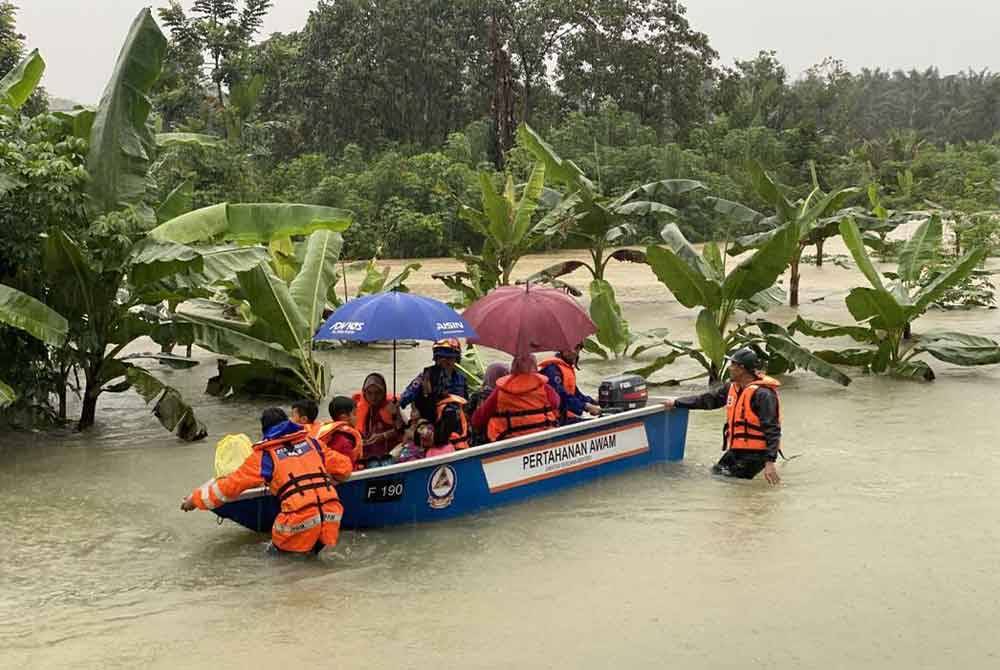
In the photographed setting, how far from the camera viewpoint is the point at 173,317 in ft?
38.6

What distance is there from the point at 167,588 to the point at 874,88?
103m

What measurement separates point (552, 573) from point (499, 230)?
9.75 meters

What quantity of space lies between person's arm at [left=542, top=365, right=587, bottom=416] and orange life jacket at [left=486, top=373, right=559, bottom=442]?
48 centimetres

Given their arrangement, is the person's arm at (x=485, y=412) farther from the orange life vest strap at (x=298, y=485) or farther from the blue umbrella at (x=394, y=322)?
the orange life vest strap at (x=298, y=485)

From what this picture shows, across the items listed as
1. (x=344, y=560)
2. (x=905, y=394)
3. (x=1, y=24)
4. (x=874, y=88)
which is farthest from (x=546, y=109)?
(x=874, y=88)

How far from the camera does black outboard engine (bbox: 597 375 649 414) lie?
9914mm

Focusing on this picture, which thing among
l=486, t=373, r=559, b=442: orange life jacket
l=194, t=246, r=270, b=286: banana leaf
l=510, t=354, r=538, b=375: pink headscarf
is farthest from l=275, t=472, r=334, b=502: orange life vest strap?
l=194, t=246, r=270, b=286: banana leaf

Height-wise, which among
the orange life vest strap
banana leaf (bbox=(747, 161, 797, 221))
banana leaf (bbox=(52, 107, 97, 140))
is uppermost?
banana leaf (bbox=(52, 107, 97, 140))

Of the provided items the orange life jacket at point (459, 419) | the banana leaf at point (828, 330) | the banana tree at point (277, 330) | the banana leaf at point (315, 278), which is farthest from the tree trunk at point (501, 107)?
the orange life jacket at point (459, 419)

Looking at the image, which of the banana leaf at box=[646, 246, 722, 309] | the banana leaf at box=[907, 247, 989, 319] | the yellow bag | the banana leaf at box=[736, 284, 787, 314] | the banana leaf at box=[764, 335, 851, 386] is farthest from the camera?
the banana leaf at box=[736, 284, 787, 314]

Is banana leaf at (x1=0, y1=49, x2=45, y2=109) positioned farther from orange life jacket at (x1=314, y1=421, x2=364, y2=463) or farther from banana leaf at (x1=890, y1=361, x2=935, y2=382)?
banana leaf at (x1=890, y1=361, x2=935, y2=382)

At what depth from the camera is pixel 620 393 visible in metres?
9.92

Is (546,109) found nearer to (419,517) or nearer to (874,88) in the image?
(419,517)

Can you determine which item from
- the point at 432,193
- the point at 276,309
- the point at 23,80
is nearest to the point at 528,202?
the point at 276,309
